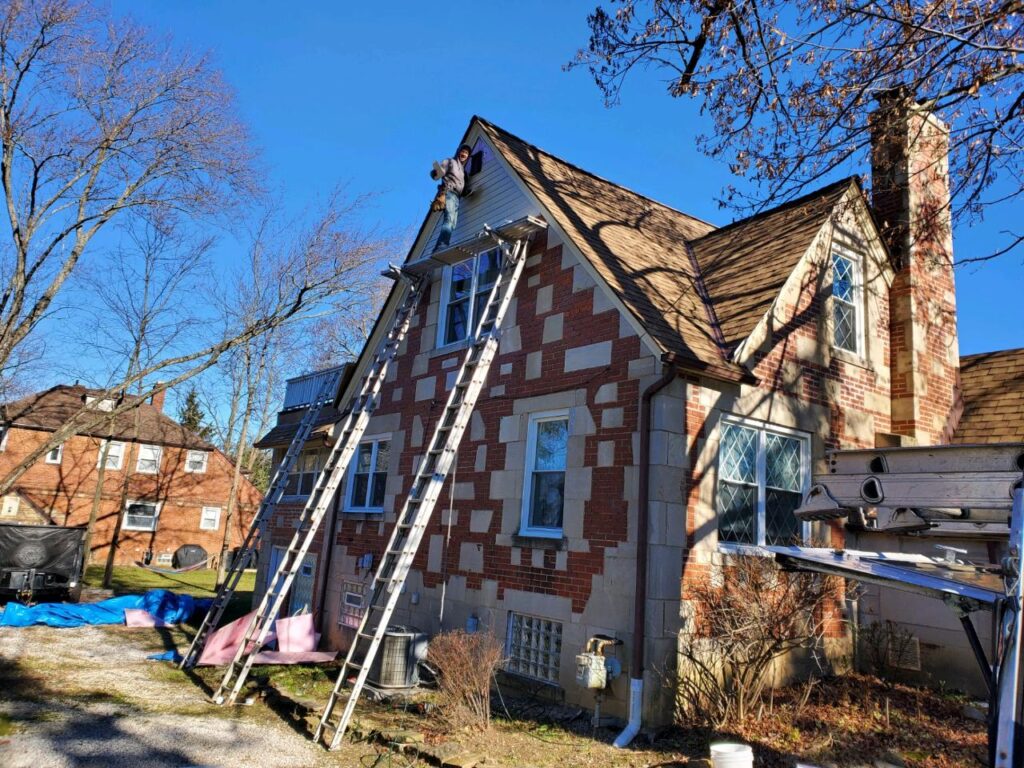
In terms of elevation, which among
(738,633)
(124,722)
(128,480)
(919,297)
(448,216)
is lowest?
(124,722)

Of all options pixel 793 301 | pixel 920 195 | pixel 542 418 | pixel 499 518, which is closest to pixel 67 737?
pixel 499 518

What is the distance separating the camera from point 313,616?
13.3m

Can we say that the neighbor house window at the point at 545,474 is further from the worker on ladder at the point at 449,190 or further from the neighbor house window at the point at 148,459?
the neighbor house window at the point at 148,459

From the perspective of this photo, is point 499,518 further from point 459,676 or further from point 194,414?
point 194,414

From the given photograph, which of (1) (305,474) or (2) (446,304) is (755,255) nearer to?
(2) (446,304)

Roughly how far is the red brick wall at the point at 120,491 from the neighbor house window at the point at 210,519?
8.1 inches

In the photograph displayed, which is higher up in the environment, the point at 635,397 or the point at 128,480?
the point at 635,397

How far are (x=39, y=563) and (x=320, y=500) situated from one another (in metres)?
14.4

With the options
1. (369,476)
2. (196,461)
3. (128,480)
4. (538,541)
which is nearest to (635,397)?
(538,541)

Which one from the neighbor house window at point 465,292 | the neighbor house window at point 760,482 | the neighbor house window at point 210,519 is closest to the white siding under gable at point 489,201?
the neighbor house window at point 465,292

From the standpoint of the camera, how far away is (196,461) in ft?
121

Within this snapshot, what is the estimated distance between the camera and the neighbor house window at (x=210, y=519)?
1448 inches

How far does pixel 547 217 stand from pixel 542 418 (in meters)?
3.06

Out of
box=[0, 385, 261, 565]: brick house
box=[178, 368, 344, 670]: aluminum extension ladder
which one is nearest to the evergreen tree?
box=[0, 385, 261, 565]: brick house
